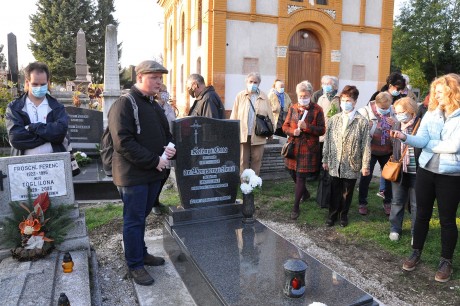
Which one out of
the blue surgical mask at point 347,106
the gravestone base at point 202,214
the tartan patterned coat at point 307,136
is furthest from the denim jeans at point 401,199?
the gravestone base at point 202,214

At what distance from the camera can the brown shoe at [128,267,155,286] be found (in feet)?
12.0

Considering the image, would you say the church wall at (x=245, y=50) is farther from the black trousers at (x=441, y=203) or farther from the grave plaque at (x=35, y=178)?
the black trousers at (x=441, y=203)

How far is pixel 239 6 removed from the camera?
14383mm

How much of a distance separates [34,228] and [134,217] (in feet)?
2.96

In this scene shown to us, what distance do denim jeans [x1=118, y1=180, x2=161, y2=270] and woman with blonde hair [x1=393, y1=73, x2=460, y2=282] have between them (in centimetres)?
243

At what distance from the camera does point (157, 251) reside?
4.49m

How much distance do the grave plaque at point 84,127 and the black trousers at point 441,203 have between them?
711cm

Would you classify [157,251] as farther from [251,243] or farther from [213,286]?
[213,286]

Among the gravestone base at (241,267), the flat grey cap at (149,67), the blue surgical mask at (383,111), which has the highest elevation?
the flat grey cap at (149,67)

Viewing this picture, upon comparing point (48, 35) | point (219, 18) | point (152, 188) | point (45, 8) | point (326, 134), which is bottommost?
point (152, 188)

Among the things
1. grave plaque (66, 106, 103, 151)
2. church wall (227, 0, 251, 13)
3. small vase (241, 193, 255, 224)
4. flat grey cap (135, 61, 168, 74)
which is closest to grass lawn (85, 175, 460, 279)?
small vase (241, 193, 255, 224)

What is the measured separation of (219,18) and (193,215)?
37.0 ft

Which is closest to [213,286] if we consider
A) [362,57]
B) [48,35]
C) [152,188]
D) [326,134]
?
[152,188]

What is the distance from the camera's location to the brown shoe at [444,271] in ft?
12.2
